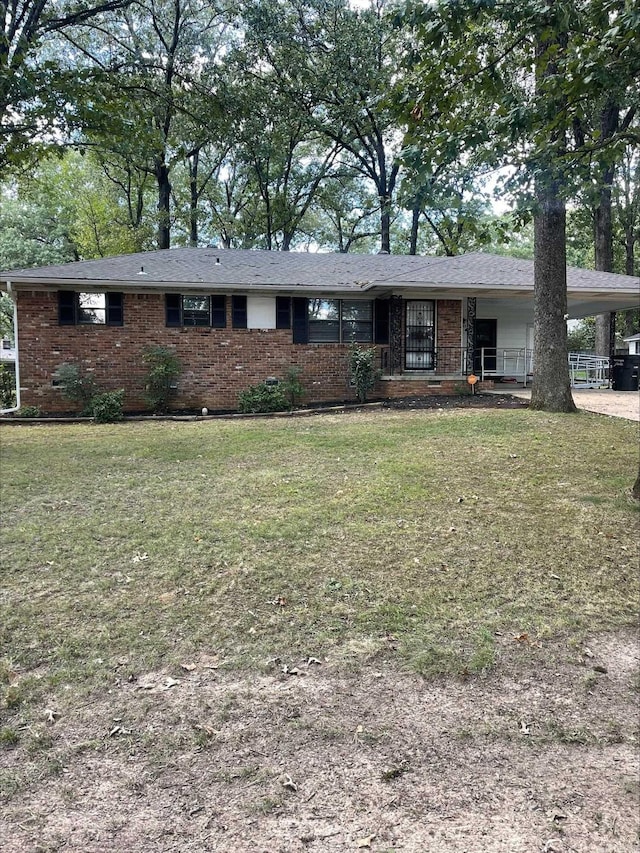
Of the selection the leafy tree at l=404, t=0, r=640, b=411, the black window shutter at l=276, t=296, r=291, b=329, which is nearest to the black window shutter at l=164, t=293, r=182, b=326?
the black window shutter at l=276, t=296, r=291, b=329

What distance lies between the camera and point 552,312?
10.5 meters

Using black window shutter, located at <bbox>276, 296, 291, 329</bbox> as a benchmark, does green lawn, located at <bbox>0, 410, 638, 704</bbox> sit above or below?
below

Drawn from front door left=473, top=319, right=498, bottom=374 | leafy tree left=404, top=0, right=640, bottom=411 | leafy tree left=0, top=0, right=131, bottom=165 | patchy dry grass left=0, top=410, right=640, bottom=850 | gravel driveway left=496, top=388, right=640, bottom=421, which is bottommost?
patchy dry grass left=0, top=410, right=640, bottom=850

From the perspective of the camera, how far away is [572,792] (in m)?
2.19

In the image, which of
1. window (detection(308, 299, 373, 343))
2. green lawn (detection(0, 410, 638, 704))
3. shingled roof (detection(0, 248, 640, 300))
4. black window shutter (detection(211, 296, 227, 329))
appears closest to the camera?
green lawn (detection(0, 410, 638, 704))

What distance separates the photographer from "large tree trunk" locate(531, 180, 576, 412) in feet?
34.1

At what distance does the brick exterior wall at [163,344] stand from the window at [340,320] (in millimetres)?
297

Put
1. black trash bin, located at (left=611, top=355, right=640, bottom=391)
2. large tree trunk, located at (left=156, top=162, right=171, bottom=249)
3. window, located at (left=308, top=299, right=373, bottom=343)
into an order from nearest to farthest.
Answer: window, located at (left=308, top=299, right=373, bottom=343) < black trash bin, located at (left=611, top=355, right=640, bottom=391) < large tree trunk, located at (left=156, top=162, right=171, bottom=249)

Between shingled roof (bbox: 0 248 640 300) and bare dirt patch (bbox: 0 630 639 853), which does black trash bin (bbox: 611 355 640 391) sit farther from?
bare dirt patch (bbox: 0 630 639 853)

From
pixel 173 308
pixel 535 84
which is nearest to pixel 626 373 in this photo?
pixel 173 308

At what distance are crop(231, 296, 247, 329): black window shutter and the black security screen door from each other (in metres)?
4.27

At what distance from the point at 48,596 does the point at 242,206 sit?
2870 cm

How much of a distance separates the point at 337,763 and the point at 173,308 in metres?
13.0

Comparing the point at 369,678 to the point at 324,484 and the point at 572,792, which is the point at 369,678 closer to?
the point at 572,792
